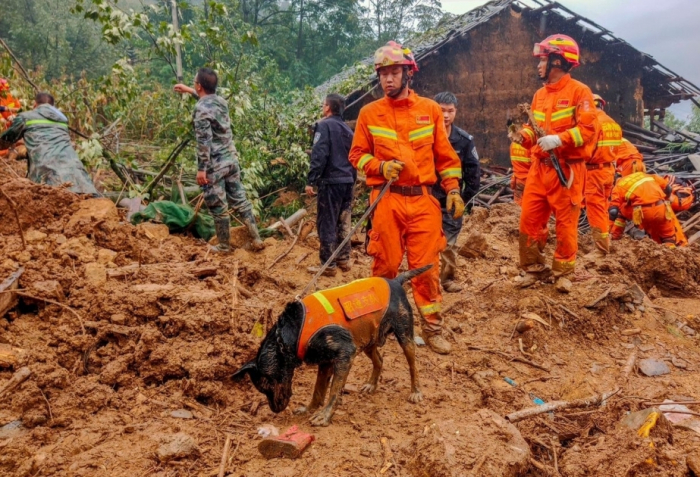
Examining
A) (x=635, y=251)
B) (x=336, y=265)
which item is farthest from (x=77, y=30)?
(x=635, y=251)

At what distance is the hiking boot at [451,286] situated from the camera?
573 cm

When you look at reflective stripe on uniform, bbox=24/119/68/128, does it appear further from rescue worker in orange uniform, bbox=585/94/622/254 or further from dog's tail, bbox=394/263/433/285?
rescue worker in orange uniform, bbox=585/94/622/254

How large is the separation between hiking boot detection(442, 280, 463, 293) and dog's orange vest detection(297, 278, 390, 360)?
2.70m

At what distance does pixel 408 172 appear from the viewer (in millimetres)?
3887

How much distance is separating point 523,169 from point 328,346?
4.94m

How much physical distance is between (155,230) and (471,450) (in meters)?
4.87

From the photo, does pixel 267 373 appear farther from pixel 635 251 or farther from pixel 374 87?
pixel 374 87

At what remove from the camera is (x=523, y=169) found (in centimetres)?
677

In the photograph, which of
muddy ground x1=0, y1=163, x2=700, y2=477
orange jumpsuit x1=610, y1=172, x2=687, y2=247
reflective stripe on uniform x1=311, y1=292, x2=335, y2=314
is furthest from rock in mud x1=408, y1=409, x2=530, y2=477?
orange jumpsuit x1=610, y1=172, x2=687, y2=247

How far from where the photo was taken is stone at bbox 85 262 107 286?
4055mm

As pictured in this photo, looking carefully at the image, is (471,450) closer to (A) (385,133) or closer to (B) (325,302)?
(B) (325,302)

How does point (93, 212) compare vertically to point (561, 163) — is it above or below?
below

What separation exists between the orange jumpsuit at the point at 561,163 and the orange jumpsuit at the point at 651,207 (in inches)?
101

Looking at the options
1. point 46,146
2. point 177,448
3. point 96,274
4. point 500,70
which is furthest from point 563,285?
point 500,70
